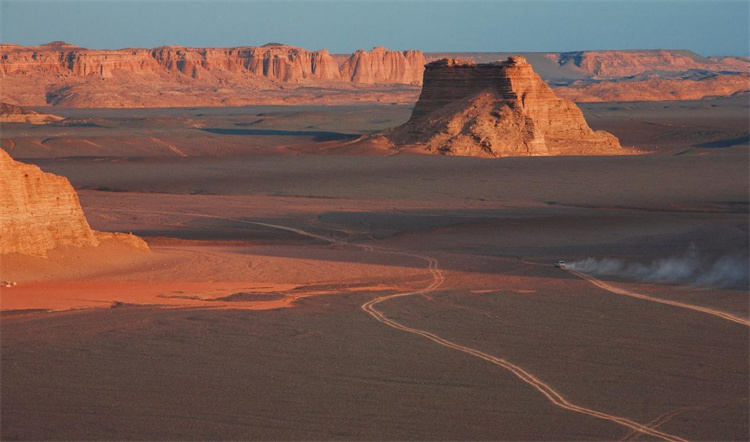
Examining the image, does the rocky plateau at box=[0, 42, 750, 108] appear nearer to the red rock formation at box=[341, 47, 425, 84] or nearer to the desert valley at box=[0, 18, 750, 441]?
the red rock formation at box=[341, 47, 425, 84]

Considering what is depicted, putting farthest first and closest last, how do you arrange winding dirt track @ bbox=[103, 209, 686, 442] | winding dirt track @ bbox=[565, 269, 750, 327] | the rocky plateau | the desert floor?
the rocky plateau < winding dirt track @ bbox=[565, 269, 750, 327] < the desert floor < winding dirt track @ bbox=[103, 209, 686, 442]

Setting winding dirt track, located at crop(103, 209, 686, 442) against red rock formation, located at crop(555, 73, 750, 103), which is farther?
red rock formation, located at crop(555, 73, 750, 103)

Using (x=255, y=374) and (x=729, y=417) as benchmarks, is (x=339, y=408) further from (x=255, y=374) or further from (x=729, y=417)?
(x=729, y=417)

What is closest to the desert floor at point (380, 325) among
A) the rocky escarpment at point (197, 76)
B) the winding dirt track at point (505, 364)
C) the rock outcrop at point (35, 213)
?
the winding dirt track at point (505, 364)

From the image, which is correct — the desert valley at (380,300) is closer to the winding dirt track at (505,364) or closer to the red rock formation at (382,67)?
the winding dirt track at (505,364)

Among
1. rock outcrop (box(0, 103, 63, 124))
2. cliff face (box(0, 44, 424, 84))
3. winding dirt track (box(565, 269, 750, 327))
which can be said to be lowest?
rock outcrop (box(0, 103, 63, 124))

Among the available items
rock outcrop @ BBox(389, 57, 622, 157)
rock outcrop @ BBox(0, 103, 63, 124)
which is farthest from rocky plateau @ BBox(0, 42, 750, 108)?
rock outcrop @ BBox(389, 57, 622, 157)
